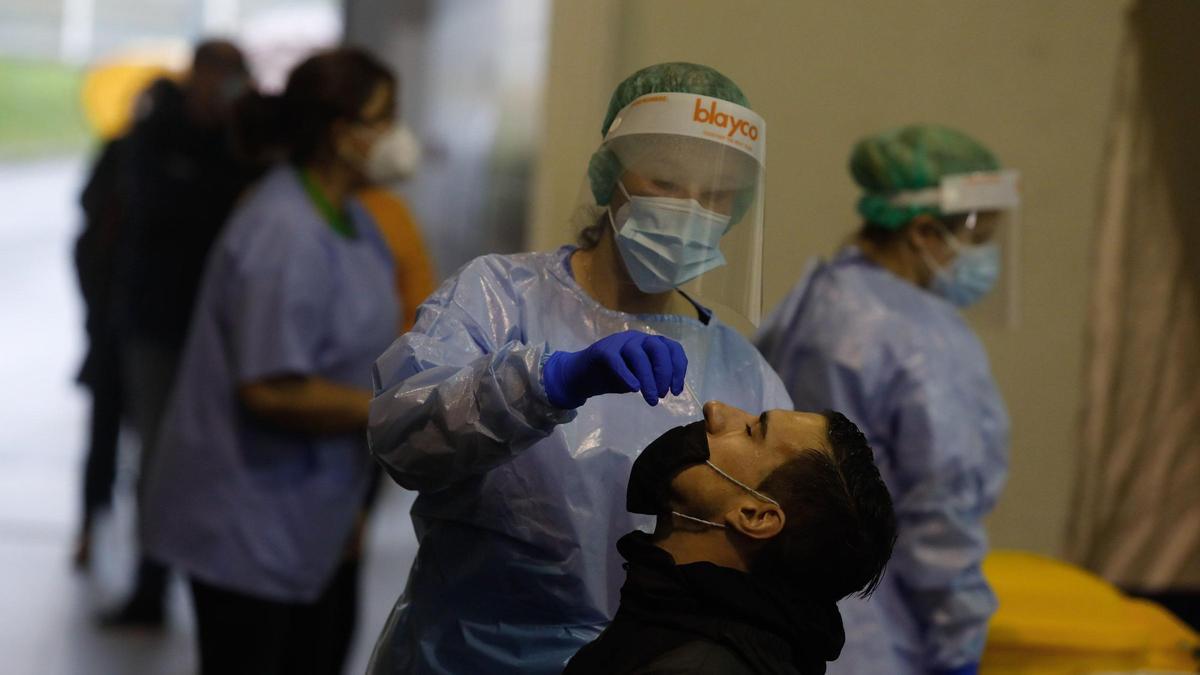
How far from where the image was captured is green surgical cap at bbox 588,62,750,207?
1574 mm

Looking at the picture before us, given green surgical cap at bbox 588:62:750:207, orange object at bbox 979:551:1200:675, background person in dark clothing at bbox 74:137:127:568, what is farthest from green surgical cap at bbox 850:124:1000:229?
background person in dark clothing at bbox 74:137:127:568

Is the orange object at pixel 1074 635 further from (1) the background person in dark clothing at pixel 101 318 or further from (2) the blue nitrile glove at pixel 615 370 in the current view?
(1) the background person in dark clothing at pixel 101 318

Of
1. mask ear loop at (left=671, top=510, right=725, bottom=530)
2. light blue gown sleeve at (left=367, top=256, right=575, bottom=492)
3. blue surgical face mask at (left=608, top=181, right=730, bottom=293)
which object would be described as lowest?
mask ear loop at (left=671, top=510, right=725, bottom=530)

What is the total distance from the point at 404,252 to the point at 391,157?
0.79 ft

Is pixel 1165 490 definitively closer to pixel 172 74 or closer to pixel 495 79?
pixel 495 79

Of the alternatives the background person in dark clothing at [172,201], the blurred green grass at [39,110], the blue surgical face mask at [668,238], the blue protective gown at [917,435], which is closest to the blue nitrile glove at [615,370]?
the blue surgical face mask at [668,238]

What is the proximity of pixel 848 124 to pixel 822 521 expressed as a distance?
5.85 feet

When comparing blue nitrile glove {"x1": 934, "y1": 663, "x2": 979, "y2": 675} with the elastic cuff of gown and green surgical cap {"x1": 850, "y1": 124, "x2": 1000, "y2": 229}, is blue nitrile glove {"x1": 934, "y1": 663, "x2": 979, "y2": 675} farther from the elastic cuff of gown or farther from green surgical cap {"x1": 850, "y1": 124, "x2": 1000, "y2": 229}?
the elastic cuff of gown

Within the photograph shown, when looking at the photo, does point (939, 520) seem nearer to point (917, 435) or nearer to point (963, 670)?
point (917, 435)

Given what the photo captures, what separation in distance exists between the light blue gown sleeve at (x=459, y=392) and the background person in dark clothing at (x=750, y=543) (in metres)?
0.17

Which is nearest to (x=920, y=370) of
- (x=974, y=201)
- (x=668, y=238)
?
(x=974, y=201)

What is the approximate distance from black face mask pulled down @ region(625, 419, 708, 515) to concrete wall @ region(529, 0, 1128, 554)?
27.5 inches

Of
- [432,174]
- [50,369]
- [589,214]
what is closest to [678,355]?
[589,214]

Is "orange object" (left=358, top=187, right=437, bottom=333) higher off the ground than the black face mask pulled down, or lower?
lower
